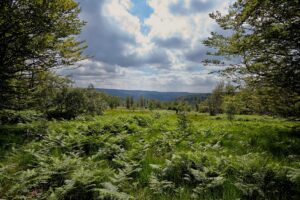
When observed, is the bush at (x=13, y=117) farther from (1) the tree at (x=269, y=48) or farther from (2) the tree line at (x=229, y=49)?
(1) the tree at (x=269, y=48)

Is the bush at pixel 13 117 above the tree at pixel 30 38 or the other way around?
the other way around

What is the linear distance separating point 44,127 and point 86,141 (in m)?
4.16

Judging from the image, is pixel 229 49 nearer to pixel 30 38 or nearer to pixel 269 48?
pixel 269 48

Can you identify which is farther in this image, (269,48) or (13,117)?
(13,117)

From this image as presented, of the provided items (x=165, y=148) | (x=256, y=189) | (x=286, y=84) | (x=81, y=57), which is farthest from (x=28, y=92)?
(x=286, y=84)

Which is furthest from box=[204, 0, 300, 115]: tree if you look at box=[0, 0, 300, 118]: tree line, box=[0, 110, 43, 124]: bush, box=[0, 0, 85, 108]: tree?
box=[0, 110, 43, 124]: bush

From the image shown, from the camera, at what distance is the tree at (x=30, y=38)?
33.4 feet

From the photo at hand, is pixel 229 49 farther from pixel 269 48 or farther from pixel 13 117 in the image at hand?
pixel 13 117

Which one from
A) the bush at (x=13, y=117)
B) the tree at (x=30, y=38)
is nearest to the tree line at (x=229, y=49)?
the tree at (x=30, y=38)

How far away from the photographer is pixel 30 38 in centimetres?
1082

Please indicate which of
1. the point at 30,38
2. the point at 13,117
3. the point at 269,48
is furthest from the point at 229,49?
the point at 13,117

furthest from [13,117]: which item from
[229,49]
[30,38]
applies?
[229,49]

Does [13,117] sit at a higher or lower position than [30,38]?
lower

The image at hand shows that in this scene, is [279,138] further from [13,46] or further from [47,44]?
[13,46]
